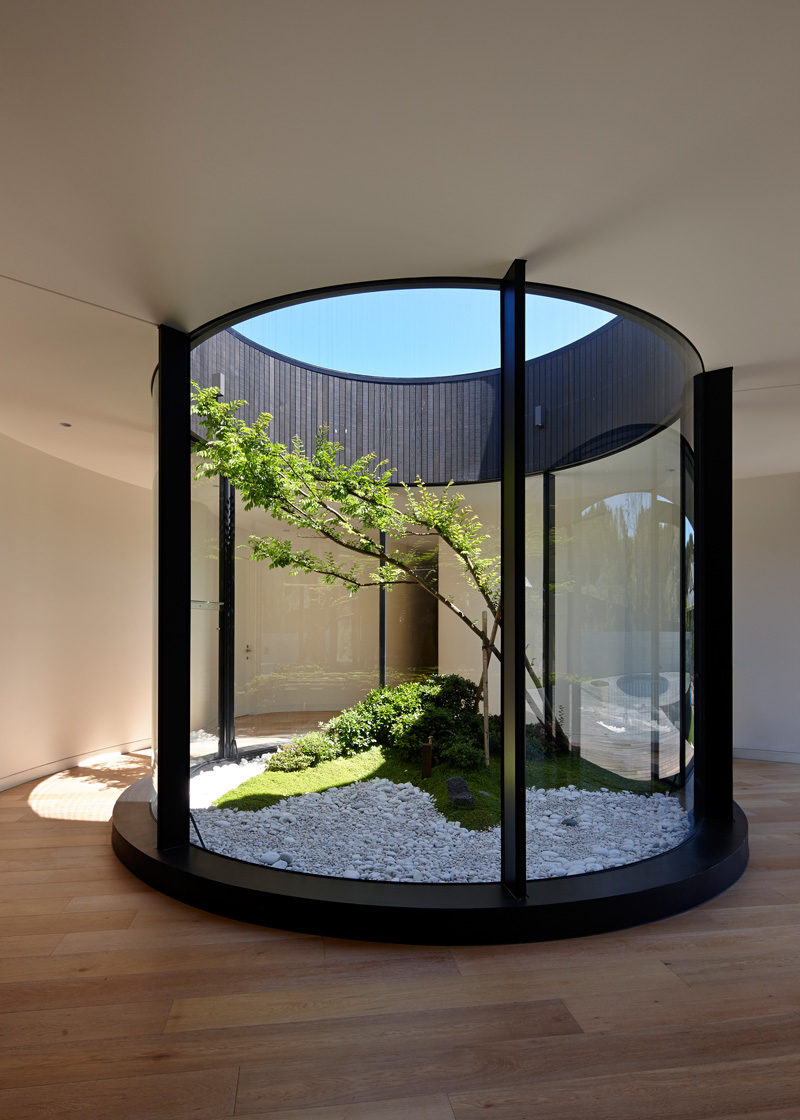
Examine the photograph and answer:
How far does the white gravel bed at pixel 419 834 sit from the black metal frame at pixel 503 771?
10 cm

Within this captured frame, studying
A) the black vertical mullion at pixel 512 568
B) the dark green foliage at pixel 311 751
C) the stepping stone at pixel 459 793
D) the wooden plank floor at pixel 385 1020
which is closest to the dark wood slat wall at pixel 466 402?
the black vertical mullion at pixel 512 568

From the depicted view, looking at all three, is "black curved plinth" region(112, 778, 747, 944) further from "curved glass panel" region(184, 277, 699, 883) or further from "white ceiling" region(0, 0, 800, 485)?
"white ceiling" region(0, 0, 800, 485)

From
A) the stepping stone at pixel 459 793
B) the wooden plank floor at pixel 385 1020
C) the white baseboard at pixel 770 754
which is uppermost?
the stepping stone at pixel 459 793

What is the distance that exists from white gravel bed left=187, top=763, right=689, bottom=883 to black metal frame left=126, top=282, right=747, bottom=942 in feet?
0.33

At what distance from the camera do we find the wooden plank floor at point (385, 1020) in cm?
192

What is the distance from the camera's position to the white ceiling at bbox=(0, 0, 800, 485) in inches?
67.7

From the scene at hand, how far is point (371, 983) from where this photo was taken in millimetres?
2504

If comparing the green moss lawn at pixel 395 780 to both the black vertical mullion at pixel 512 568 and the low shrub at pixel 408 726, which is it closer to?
the low shrub at pixel 408 726

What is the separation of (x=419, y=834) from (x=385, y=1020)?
110cm

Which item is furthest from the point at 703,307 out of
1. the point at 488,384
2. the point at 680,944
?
the point at 680,944

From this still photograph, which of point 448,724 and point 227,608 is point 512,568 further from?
point 227,608

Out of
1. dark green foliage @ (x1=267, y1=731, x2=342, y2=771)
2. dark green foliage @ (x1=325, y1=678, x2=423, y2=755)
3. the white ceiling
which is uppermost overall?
the white ceiling

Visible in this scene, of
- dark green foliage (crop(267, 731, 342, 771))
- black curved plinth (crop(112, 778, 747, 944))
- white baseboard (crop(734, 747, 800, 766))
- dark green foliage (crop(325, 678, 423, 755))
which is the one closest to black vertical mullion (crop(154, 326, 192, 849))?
black curved plinth (crop(112, 778, 747, 944))

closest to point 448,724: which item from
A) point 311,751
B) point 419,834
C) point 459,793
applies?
point 459,793
